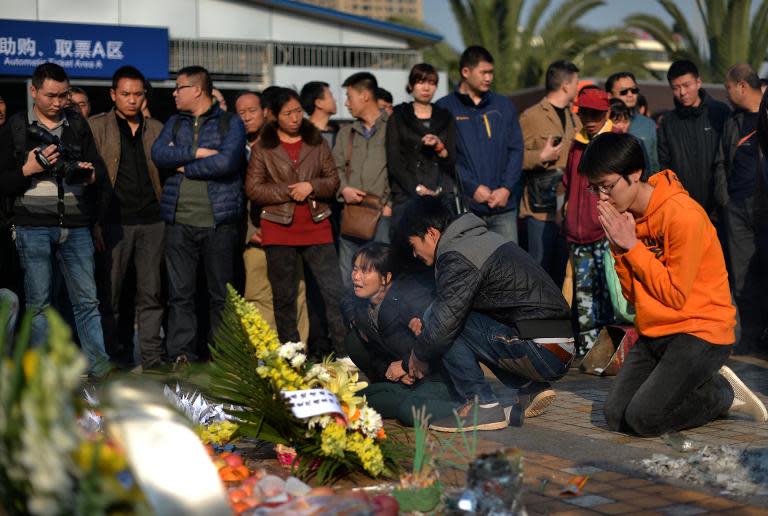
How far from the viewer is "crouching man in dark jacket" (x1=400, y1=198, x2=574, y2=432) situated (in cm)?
628

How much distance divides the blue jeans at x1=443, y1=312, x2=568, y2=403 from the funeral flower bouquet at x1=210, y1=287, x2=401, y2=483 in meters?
1.35

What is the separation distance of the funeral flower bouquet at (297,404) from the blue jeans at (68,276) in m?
3.17

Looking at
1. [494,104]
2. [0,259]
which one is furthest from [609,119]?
[0,259]

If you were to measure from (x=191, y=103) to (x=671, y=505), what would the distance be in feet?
18.9

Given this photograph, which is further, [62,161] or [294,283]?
[294,283]

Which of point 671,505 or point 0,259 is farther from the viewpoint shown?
point 0,259

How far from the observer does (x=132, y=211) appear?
9094 millimetres

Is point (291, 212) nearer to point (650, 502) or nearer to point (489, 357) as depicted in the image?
point (489, 357)

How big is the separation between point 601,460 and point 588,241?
11.8 ft

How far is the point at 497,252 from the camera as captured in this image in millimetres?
6418

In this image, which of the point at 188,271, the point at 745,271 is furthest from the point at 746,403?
the point at 188,271

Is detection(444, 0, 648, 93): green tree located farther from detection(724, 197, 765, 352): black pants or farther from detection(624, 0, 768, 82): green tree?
detection(724, 197, 765, 352): black pants

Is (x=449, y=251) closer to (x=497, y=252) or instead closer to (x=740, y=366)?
(x=497, y=252)

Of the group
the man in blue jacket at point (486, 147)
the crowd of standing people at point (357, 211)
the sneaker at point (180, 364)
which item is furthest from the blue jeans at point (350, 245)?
the sneaker at point (180, 364)
